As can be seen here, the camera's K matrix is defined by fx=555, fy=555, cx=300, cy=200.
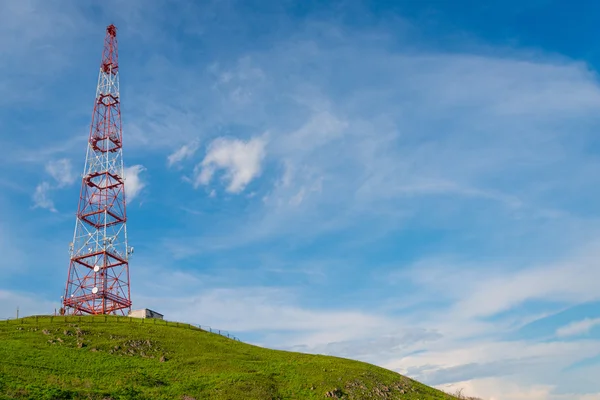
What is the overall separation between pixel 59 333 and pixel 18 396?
2303cm

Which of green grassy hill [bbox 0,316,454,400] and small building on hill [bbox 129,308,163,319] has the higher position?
small building on hill [bbox 129,308,163,319]

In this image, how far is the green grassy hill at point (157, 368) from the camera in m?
53.8

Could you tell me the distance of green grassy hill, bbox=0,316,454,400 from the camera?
53750 mm

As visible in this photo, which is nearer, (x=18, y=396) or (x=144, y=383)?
(x=18, y=396)

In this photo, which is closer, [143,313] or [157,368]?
[157,368]

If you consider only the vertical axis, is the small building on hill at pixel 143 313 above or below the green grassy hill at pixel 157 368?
above

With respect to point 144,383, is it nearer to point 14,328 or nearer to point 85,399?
point 85,399

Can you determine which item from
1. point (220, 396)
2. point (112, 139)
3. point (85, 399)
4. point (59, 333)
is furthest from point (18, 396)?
point (112, 139)

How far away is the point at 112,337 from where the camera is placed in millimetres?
70188

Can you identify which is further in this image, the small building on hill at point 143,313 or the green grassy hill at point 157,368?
the small building on hill at point 143,313

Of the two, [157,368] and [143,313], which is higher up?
[143,313]

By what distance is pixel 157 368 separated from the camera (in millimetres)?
63156

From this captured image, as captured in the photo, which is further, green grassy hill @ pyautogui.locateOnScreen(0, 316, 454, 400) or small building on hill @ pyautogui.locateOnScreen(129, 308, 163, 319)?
small building on hill @ pyautogui.locateOnScreen(129, 308, 163, 319)

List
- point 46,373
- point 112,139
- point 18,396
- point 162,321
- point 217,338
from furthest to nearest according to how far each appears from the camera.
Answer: point 112,139, point 162,321, point 217,338, point 46,373, point 18,396
